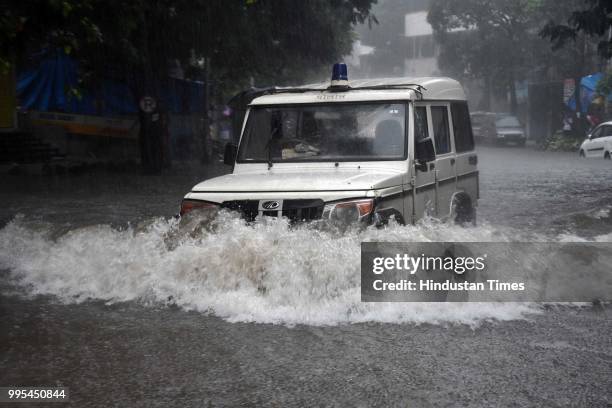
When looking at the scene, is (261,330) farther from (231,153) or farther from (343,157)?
(231,153)

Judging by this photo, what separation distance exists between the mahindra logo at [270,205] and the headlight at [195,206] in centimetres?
46

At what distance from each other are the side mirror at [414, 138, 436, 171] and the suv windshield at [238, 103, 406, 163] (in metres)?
0.14

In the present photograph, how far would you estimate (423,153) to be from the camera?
7.09 m

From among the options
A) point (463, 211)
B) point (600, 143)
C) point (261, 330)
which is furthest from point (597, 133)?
point (261, 330)

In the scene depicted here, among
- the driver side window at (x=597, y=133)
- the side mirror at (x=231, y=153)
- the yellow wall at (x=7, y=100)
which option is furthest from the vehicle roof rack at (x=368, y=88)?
the driver side window at (x=597, y=133)


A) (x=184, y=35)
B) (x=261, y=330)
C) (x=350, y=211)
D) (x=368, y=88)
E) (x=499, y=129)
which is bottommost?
(x=261, y=330)

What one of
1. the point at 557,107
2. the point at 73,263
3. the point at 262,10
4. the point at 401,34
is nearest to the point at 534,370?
the point at 73,263

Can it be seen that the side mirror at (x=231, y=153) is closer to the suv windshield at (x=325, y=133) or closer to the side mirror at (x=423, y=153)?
the suv windshield at (x=325, y=133)

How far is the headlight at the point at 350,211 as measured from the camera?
20.3 ft

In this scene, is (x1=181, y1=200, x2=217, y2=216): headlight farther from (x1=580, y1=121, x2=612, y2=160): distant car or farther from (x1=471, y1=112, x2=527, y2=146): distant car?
(x1=471, y1=112, x2=527, y2=146): distant car

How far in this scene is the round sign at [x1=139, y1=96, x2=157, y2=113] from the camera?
2128 centimetres

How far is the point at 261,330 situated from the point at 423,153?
2.49 meters

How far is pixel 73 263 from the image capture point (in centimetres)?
751

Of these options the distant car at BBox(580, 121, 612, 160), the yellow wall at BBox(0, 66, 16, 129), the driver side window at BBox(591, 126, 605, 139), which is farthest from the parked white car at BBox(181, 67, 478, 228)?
the driver side window at BBox(591, 126, 605, 139)
